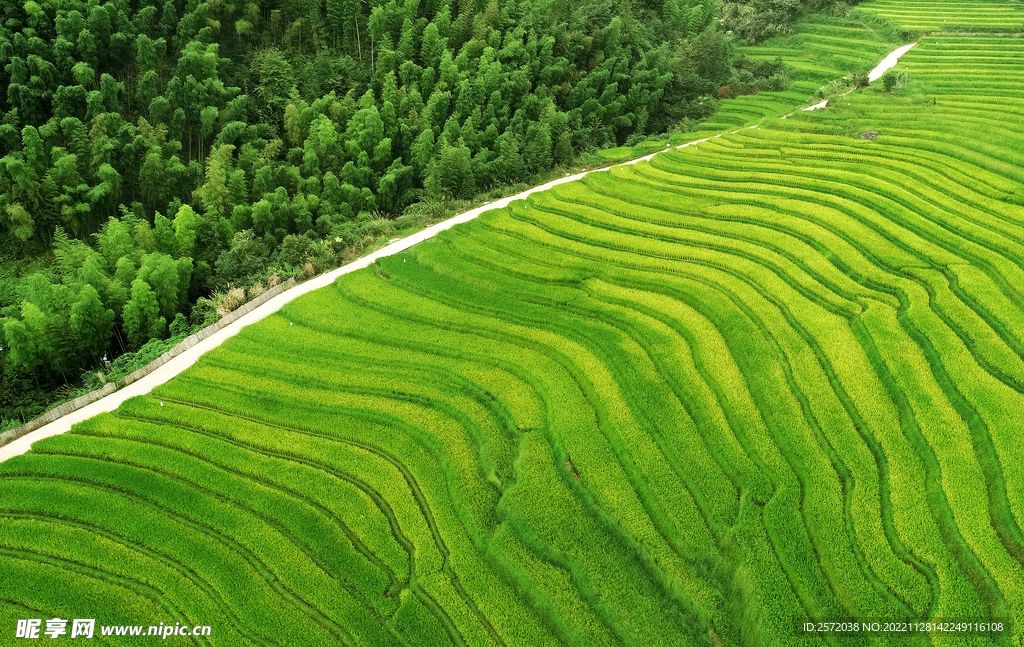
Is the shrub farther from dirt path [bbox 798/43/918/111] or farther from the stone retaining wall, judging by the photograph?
dirt path [bbox 798/43/918/111]

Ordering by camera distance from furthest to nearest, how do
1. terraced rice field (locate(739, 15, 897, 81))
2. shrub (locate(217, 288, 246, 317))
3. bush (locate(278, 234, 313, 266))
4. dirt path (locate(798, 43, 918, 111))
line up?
terraced rice field (locate(739, 15, 897, 81)) → dirt path (locate(798, 43, 918, 111)) → bush (locate(278, 234, 313, 266)) → shrub (locate(217, 288, 246, 317))

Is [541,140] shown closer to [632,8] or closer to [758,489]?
[632,8]

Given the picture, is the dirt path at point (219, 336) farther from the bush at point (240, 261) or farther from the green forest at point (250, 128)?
the bush at point (240, 261)

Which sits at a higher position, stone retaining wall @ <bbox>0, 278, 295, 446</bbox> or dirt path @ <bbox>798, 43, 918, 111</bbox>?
dirt path @ <bbox>798, 43, 918, 111</bbox>

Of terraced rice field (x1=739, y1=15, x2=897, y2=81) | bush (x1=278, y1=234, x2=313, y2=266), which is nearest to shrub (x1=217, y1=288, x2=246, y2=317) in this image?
bush (x1=278, y1=234, x2=313, y2=266)

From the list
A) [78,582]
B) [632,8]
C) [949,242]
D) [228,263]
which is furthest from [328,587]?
[632,8]

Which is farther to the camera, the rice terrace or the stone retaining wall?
the stone retaining wall

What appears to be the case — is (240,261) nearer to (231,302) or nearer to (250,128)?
(231,302)
